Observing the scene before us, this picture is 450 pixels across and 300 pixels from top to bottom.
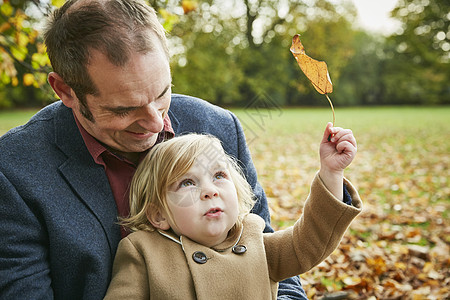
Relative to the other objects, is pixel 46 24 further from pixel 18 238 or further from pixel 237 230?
pixel 237 230

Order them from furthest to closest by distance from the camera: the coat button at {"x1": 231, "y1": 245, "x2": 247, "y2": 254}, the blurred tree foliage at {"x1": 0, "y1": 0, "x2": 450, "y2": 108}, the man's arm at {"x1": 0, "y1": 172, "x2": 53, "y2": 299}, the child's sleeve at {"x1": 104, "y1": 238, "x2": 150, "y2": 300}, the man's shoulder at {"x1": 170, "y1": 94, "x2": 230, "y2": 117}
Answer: the blurred tree foliage at {"x1": 0, "y1": 0, "x2": 450, "y2": 108}, the man's shoulder at {"x1": 170, "y1": 94, "x2": 230, "y2": 117}, the coat button at {"x1": 231, "y1": 245, "x2": 247, "y2": 254}, the child's sleeve at {"x1": 104, "y1": 238, "x2": 150, "y2": 300}, the man's arm at {"x1": 0, "y1": 172, "x2": 53, "y2": 299}

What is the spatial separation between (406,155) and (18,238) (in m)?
9.53

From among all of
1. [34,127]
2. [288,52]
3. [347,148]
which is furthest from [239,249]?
[288,52]

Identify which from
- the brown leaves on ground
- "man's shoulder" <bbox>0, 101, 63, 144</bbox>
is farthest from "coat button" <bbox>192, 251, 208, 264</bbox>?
the brown leaves on ground

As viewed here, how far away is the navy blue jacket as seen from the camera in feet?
4.90

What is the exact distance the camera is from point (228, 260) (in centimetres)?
166

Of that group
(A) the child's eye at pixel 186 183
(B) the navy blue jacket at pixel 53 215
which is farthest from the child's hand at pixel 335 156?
(B) the navy blue jacket at pixel 53 215

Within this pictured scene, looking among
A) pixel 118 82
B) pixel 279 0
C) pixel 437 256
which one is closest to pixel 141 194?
pixel 118 82

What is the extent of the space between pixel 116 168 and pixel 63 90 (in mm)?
421

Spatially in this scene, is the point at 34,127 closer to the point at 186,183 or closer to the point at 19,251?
the point at 19,251

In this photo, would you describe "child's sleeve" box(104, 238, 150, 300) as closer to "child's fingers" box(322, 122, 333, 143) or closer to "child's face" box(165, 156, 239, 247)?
"child's face" box(165, 156, 239, 247)

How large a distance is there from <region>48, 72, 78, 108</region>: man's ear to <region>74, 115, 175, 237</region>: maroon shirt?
9 cm

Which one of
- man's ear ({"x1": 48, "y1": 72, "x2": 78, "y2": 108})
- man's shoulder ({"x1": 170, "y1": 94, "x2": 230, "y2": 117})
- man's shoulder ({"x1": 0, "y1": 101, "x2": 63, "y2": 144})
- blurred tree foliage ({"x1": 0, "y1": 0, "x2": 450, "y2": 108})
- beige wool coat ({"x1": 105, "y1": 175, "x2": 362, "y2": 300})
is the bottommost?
blurred tree foliage ({"x1": 0, "y1": 0, "x2": 450, "y2": 108})

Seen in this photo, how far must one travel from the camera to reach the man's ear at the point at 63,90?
5.76ft
